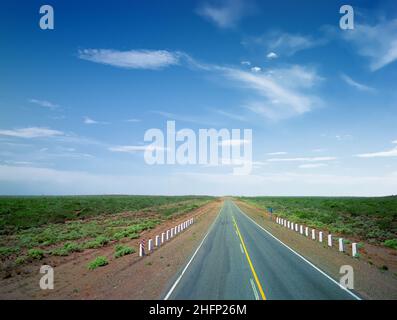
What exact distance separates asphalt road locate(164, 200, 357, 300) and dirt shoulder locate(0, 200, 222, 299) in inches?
40.2

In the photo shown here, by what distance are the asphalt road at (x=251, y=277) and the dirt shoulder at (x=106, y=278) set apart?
102cm

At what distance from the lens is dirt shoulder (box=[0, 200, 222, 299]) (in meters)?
11.9

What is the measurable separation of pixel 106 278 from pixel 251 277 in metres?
7.25

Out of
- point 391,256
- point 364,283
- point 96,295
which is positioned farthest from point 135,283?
point 391,256

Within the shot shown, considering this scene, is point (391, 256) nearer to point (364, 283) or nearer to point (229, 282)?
point (364, 283)

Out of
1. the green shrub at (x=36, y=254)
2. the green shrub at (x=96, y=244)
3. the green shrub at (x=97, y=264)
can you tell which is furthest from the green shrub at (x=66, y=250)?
the green shrub at (x=97, y=264)

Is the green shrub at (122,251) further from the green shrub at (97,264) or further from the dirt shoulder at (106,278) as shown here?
the green shrub at (97,264)

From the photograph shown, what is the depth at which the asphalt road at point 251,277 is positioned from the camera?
10.6 m

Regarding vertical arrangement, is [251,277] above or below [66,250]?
above

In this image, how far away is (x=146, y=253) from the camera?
787 inches

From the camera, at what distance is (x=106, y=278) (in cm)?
1421

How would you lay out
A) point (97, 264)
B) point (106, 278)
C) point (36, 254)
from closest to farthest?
point (106, 278) → point (97, 264) → point (36, 254)

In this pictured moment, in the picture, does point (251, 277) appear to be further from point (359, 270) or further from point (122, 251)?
point (122, 251)

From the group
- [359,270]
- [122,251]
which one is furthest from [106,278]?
[359,270]
